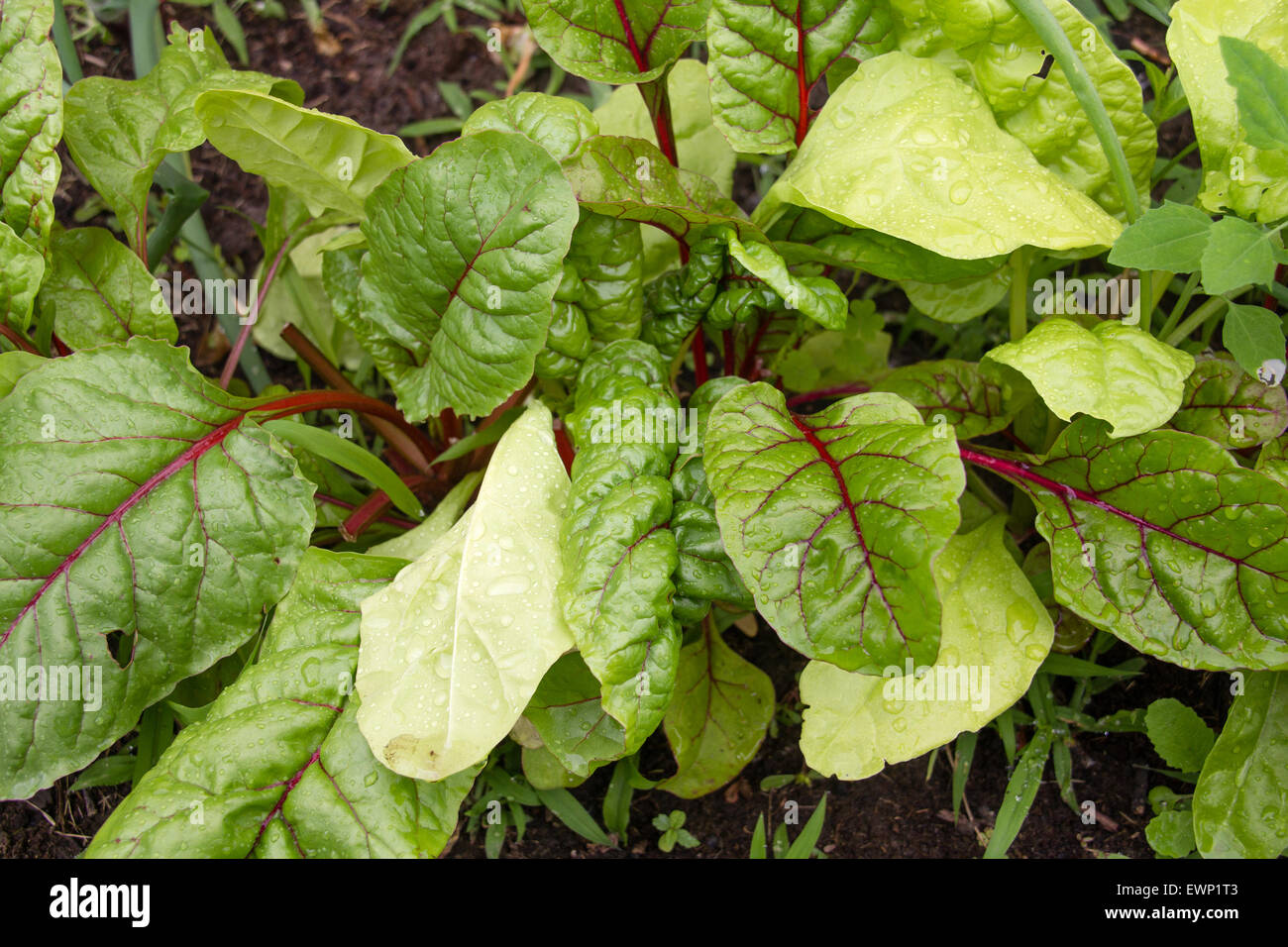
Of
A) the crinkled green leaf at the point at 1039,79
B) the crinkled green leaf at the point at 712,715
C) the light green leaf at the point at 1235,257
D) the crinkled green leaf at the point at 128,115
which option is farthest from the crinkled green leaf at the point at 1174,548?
the crinkled green leaf at the point at 128,115

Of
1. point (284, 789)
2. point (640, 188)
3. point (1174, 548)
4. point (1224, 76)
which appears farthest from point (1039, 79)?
point (284, 789)

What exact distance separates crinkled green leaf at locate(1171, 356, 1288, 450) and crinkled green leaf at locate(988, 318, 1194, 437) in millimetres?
222

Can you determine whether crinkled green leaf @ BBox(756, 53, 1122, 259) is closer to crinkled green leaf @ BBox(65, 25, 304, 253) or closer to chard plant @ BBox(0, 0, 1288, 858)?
chard plant @ BBox(0, 0, 1288, 858)

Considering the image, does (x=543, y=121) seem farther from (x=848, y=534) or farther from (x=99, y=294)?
(x=99, y=294)

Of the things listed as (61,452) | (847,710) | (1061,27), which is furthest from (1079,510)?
(61,452)

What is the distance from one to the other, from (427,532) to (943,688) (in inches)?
36.7

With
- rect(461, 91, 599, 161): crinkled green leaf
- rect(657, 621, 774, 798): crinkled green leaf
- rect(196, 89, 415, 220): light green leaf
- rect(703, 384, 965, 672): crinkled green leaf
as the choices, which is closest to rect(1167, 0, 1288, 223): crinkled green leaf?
rect(703, 384, 965, 672): crinkled green leaf

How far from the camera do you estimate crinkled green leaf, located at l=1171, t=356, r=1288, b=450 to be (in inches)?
60.9

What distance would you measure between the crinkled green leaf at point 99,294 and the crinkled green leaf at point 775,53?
109cm

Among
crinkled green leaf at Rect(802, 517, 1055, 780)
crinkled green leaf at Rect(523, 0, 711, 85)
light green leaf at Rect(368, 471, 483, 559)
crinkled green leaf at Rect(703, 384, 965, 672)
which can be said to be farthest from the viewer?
light green leaf at Rect(368, 471, 483, 559)

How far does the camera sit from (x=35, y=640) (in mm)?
1407

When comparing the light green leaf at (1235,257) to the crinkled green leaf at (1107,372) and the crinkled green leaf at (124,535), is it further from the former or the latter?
the crinkled green leaf at (124,535)

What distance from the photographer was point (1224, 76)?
1491mm
